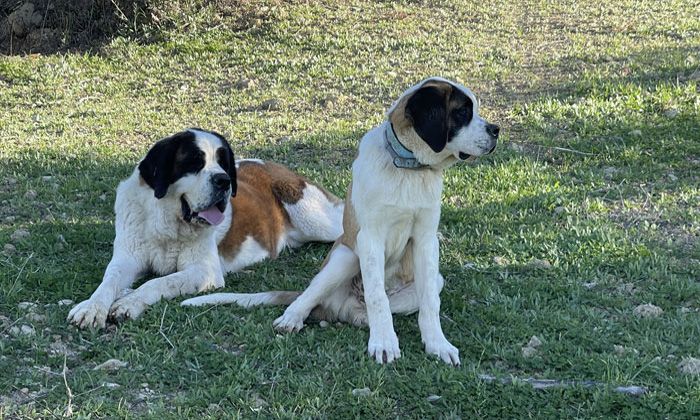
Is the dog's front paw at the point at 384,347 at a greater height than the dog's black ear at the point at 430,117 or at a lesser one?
lesser

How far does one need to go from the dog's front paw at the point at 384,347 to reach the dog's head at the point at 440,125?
0.92m

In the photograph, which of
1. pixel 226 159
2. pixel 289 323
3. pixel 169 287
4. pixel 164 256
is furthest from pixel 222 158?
pixel 289 323

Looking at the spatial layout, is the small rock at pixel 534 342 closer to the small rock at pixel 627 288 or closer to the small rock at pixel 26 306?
the small rock at pixel 627 288

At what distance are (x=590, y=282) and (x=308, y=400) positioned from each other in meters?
2.40

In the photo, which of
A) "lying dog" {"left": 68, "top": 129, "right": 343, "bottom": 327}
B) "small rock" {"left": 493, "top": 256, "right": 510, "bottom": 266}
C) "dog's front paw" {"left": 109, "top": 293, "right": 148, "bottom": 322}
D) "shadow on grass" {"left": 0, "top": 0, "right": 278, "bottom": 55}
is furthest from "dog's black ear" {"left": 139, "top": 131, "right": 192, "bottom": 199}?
"shadow on grass" {"left": 0, "top": 0, "right": 278, "bottom": 55}

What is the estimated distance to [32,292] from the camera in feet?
17.2

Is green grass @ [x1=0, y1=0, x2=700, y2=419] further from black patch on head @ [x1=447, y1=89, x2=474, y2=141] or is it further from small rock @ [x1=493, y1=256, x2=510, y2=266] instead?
black patch on head @ [x1=447, y1=89, x2=474, y2=141]

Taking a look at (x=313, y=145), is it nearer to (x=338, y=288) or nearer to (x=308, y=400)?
(x=338, y=288)

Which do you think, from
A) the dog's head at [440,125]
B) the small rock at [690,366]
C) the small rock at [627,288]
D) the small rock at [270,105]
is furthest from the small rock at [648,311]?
the small rock at [270,105]

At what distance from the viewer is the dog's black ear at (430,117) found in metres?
4.53

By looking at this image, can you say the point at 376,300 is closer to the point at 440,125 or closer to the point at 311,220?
the point at 440,125

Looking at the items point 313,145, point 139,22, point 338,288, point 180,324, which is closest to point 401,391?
point 338,288

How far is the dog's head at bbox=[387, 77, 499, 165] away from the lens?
14.9 ft

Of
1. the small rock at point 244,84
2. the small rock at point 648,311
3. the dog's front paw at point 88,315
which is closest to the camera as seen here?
the dog's front paw at point 88,315
